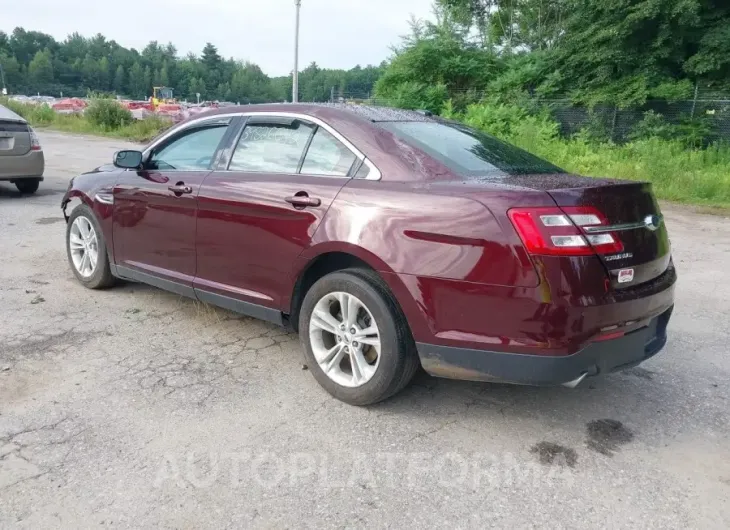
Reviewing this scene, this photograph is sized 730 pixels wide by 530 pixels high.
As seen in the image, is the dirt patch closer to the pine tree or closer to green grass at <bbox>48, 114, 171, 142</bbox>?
green grass at <bbox>48, 114, 171, 142</bbox>

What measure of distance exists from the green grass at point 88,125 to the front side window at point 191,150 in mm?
19209

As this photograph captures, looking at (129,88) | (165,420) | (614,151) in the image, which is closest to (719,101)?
(614,151)

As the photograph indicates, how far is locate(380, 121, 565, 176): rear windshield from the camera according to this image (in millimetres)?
3359

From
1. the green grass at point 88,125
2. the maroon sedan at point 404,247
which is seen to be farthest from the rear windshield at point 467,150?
the green grass at point 88,125

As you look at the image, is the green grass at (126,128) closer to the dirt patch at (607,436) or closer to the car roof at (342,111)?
the car roof at (342,111)

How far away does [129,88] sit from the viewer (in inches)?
4995

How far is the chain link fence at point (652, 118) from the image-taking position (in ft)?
52.5

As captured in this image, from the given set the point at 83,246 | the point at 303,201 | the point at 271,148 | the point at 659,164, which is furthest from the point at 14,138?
the point at 659,164

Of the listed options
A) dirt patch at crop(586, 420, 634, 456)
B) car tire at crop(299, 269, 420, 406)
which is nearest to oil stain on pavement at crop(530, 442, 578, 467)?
dirt patch at crop(586, 420, 634, 456)

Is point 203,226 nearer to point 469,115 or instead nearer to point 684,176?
point 684,176

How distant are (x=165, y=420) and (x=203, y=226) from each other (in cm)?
137

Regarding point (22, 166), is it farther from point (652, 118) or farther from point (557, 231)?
point (652, 118)

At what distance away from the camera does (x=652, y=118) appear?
1659 centimetres

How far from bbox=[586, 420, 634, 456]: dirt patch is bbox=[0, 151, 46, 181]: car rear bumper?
9495 millimetres
